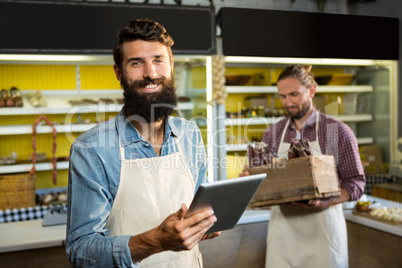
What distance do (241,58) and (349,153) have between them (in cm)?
183

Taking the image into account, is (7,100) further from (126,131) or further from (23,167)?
(126,131)

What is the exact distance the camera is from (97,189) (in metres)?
1.44

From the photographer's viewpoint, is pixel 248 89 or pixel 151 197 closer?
pixel 151 197

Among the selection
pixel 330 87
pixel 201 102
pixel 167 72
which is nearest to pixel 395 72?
pixel 330 87

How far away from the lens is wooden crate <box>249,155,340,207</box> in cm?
218

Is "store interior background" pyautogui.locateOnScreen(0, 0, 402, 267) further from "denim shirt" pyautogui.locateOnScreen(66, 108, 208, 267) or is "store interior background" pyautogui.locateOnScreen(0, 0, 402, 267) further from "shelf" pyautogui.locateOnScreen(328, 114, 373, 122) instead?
"denim shirt" pyautogui.locateOnScreen(66, 108, 208, 267)

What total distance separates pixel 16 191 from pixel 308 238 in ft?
Result: 8.23

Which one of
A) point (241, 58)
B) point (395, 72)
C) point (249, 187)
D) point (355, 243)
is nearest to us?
point (249, 187)

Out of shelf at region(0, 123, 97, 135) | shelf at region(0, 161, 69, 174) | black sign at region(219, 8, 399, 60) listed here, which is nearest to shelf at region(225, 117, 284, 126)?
black sign at region(219, 8, 399, 60)

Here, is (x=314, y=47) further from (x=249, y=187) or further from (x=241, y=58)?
(x=249, y=187)

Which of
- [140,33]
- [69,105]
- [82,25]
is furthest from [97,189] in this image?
[69,105]

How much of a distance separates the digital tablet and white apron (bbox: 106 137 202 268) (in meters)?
0.23

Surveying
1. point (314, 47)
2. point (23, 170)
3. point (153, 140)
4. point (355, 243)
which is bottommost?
point (355, 243)

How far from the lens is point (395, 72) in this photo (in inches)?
183
